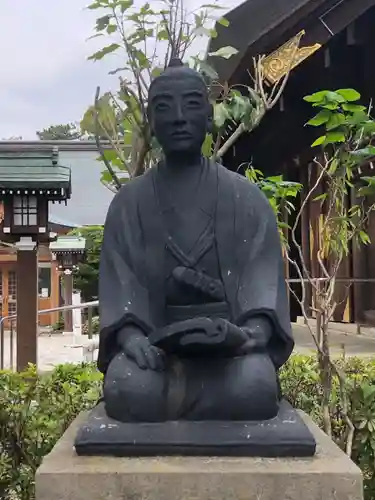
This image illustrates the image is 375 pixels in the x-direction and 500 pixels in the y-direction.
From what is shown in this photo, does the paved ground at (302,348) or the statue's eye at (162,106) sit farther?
the paved ground at (302,348)

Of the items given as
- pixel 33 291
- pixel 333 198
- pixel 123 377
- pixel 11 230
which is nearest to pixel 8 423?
pixel 123 377

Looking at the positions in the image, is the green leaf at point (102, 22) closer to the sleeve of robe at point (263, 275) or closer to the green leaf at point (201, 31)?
the green leaf at point (201, 31)

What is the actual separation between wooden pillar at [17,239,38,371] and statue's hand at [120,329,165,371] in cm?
617

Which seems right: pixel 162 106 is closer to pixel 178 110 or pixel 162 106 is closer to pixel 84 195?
pixel 178 110

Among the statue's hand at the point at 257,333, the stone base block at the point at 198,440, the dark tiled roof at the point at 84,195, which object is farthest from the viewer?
the dark tiled roof at the point at 84,195

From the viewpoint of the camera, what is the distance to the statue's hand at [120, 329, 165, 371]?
2.21 meters

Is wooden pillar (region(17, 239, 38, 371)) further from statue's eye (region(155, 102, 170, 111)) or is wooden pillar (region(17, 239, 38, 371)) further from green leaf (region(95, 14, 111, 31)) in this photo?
statue's eye (region(155, 102, 170, 111))

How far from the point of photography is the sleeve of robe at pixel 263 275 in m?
2.35

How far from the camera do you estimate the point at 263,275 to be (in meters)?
2.41

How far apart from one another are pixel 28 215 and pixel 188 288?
7449 millimetres

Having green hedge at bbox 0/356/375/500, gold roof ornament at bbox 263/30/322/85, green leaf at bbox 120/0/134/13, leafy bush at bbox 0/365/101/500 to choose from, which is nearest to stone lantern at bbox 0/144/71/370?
gold roof ornament at bbox 263/30/322/85

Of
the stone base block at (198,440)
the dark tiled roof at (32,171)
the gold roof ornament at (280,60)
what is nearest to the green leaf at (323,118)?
the stone base block at (198,440)

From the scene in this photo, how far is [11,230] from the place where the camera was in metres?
9.09

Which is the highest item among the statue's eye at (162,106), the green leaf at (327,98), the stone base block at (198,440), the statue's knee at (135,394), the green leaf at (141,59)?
the green leaf at (141,59)
